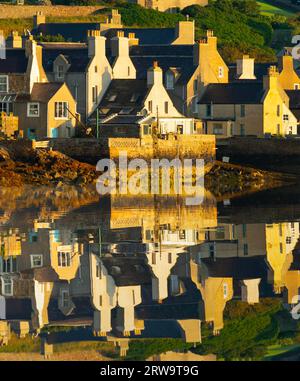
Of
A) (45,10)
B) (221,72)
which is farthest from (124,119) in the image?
(45,10)

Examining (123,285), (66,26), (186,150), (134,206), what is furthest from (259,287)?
(66,26)

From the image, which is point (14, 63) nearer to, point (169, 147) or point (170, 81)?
point (169, 147)

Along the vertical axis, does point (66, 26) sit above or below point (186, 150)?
above

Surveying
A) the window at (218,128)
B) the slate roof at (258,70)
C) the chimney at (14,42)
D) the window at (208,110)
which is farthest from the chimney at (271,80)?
the chimney at (14,42)

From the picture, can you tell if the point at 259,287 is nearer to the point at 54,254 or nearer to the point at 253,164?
the point at 54,254

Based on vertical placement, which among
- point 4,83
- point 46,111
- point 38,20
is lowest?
point 46,111

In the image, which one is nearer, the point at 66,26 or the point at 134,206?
the point at 134,206

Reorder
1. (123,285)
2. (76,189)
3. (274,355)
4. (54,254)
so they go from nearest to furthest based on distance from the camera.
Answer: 1. (274,355)
2. (123,285)
3. (54,254)
4. (76,189)
